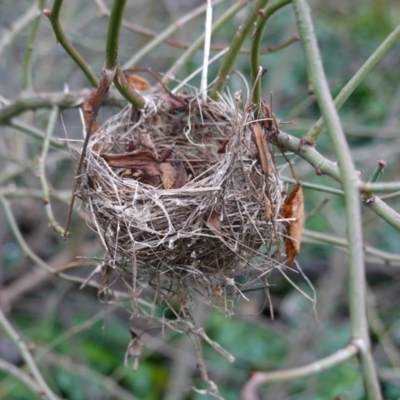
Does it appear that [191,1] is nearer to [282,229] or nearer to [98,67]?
[98,67]

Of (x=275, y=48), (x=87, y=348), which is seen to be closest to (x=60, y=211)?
(x=87, y=348)

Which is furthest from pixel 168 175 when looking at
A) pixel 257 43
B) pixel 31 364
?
pixel 31 364

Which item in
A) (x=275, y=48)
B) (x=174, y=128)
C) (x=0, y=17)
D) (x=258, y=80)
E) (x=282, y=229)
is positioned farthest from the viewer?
(x=0, y=17)

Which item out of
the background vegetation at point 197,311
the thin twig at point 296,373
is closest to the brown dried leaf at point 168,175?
the thin twig at point 296,373

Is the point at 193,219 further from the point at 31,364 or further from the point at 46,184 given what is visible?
the point at 31,364

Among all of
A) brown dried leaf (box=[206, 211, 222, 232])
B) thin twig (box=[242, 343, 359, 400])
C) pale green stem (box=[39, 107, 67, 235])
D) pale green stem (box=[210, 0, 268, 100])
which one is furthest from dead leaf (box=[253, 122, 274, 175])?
thin twig (box=[242, 343, 359, 400])

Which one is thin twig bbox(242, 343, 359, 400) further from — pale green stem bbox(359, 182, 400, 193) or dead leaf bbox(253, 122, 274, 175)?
dead leaf bbox(253, 122, 274, 175)
